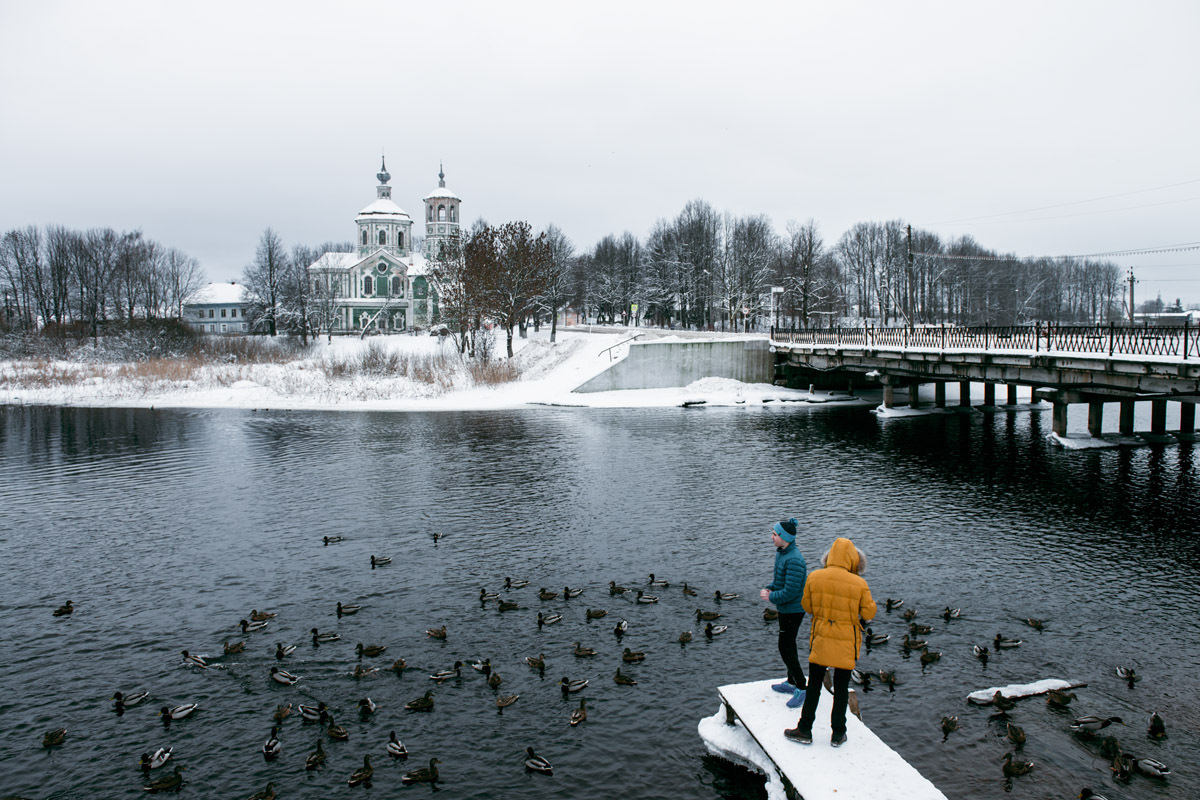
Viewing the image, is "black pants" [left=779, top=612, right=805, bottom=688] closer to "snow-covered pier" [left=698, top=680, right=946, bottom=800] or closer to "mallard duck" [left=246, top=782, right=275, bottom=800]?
"snow-covered pier" [left=698, top=680, right=946, bottom=800]

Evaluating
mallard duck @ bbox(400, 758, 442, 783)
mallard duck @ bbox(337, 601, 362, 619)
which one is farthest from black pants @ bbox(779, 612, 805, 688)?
mallard duck @ bbox(337, 601, 362, 619)

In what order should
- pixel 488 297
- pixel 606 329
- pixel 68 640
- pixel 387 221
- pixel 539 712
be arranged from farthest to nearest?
1. pixel 387 221
2. pixel 606 329
3. pixel 488 297
4. pixel 68 640
5. pixel 539 712

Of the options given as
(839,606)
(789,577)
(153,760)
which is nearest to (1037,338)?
(789,577)

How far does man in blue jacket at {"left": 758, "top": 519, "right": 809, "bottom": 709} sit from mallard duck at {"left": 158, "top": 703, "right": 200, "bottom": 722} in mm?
8415

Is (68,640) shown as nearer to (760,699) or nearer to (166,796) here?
(166,796)

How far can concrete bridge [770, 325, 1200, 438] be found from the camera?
28547 mm

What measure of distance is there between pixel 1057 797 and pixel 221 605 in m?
14.5

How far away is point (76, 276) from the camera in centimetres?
9650

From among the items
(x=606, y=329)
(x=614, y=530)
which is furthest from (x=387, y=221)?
(x=614, y=530)

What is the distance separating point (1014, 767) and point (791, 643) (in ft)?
9.95

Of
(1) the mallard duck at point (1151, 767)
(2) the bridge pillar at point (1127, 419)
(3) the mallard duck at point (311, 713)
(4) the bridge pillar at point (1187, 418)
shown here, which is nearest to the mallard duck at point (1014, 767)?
(1) the mallard duck at point (1151, 767)

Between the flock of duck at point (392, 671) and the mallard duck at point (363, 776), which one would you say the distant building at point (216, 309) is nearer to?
the flock of duck at point (392, 671)

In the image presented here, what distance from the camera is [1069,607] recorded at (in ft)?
52.0

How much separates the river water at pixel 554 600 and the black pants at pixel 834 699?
1392 mm
